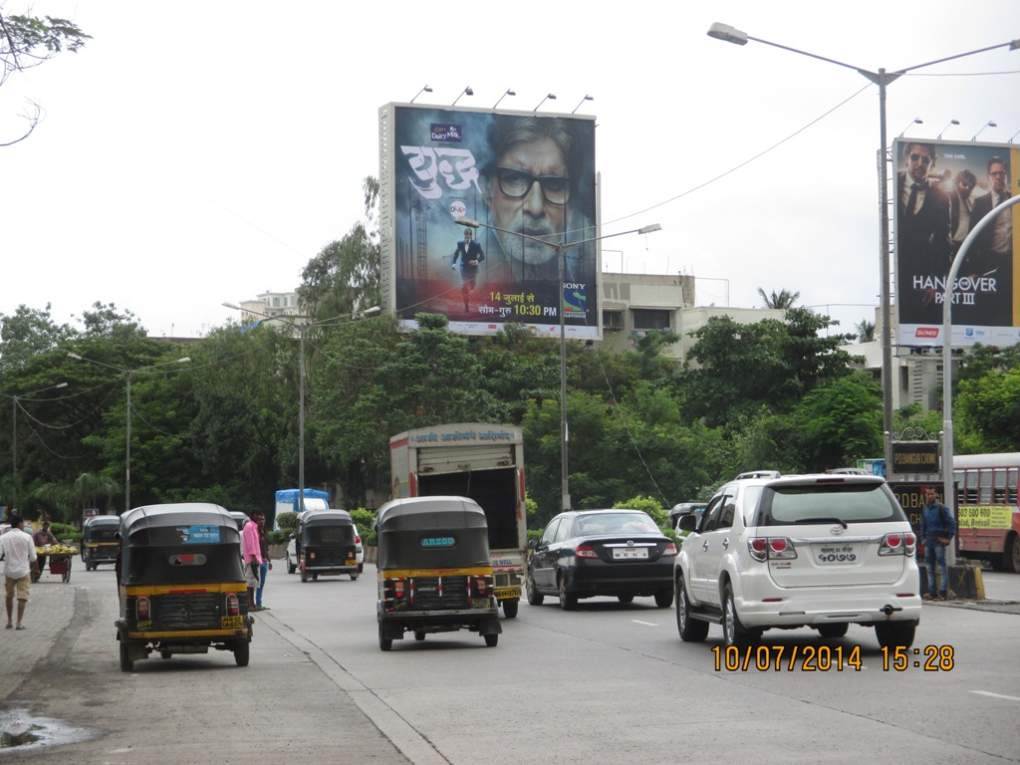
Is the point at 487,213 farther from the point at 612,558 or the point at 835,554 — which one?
the point at 835,554

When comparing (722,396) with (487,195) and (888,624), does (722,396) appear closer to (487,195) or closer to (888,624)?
(487,195)

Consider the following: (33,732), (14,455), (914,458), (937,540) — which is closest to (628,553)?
(937,540)

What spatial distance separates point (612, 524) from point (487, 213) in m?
43.6

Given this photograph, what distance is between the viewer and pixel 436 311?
69938 mm

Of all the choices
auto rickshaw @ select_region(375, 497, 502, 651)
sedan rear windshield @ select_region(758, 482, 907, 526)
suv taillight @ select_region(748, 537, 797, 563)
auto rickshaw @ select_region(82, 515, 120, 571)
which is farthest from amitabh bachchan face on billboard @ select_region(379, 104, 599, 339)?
suv taillight @ select_region(748, 537, 797, 563)

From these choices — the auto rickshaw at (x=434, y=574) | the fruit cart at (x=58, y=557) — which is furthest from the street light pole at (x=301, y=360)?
the auto rickshaw at (x=434, y=574)

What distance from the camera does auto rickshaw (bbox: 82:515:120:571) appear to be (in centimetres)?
5894

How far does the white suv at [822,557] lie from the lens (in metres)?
16.4

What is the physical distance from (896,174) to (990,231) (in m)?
6.50

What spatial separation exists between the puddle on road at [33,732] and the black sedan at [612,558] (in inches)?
524

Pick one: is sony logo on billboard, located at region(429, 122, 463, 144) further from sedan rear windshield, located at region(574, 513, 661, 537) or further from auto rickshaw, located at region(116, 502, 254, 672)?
auto rickshaw, located at region(116, 502, 254, 672)

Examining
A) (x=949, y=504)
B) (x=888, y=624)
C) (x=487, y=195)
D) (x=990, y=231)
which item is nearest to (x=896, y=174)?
(x=990, y=231)

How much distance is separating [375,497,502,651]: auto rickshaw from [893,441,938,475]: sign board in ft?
34.0

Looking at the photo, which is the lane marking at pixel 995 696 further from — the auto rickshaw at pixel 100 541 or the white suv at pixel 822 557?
the auto rickshaw at pixel 100 541
